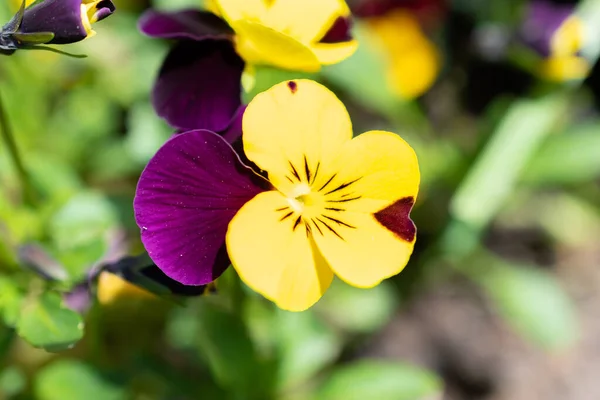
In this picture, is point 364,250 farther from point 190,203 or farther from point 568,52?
point 568,52

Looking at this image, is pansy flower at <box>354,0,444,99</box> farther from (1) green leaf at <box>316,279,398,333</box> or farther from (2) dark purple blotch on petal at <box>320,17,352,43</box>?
(2) dark purple blotch on petal at <box>320,17,352,43</box>

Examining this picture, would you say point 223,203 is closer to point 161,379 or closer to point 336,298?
point 161,379

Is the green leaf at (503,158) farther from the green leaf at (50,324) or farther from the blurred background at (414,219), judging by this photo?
the green leaf at (50,324)

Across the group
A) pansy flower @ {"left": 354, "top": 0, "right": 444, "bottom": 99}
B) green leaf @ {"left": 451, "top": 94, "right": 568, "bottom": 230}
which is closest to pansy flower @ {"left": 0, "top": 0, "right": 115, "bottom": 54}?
green leaf @ {"left": 451, "top": 94, "right": 568, "bottom": 230}

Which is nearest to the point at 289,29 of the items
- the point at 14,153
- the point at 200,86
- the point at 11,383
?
the point at 200,86

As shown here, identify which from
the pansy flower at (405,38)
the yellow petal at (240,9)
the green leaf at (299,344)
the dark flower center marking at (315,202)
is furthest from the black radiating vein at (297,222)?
the pansy flower at (405,38)
